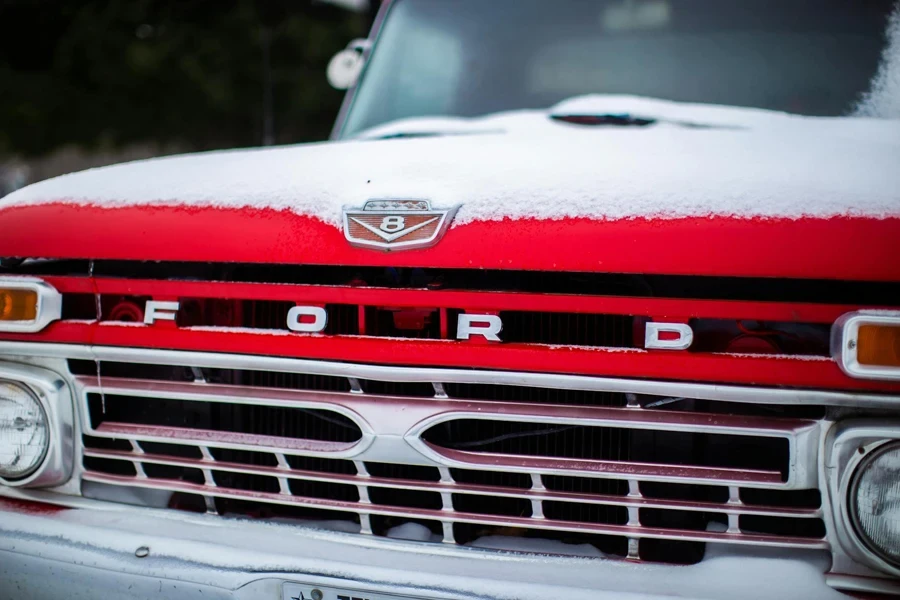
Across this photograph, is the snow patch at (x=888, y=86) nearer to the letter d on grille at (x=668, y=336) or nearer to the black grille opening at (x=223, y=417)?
the letter d on grille at (x=668, y=336)

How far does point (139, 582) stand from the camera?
5.10 feet

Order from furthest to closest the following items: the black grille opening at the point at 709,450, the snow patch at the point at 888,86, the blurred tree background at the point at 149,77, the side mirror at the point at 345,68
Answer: the blurred tree background at the point at 149,77 → the side mirror at the point at 345,68 → the snow patch at the point at 888,86 → the black grille opening at the point at 709,450

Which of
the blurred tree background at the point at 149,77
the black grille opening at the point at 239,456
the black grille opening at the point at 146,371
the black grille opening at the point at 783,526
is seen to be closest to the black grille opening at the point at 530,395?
the black grille opening at the point at 783,526

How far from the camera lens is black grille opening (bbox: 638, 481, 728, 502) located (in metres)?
1.48

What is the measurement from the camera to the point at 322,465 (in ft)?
5.64

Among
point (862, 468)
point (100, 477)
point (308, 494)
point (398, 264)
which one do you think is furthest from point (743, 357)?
point (100, 477)

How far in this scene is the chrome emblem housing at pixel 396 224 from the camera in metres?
1.44

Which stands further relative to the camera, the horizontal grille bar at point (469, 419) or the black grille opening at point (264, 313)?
the black grille opening at point (264, 313)

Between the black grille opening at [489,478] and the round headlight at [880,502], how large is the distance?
2.02 ft

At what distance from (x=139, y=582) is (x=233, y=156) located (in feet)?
3.69

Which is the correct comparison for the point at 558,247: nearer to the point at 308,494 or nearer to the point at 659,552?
the point at 659,552

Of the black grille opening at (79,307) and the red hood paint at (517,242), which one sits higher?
the red hood paint at (517,242)

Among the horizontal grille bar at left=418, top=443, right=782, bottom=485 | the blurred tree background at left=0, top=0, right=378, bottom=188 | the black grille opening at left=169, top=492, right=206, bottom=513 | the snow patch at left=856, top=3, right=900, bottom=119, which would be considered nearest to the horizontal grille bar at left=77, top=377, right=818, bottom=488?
the horizontal grille bar at left=418, top=443, right=782, bottom=485

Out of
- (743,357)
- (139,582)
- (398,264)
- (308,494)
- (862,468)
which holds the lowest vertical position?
(139,582)
